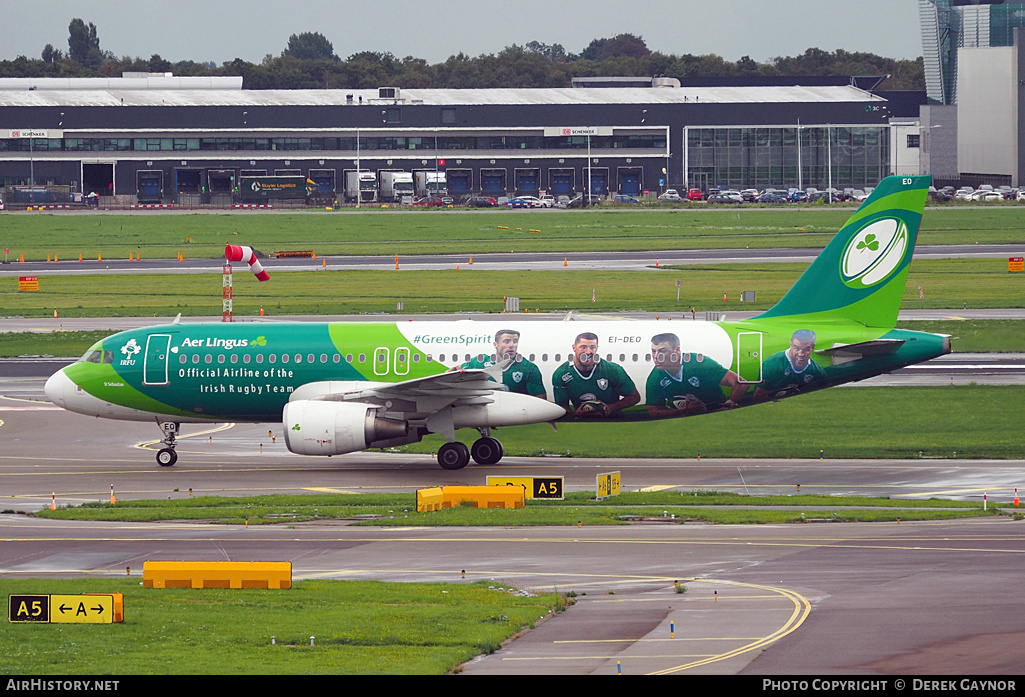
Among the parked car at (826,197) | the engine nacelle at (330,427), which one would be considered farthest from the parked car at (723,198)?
the engine nacelle at (330,427)

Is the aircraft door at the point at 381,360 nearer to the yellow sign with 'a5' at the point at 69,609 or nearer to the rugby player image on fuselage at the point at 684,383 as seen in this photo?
the rugby player image on fuselage at the point at 684,383

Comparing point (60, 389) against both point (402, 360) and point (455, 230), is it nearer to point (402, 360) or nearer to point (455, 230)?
point (402, 360)

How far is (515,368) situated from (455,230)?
324 feet

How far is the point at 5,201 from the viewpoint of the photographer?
18712 cm

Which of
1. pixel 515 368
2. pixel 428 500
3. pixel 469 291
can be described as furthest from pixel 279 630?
pixel 469 291

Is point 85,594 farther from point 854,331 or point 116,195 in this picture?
point 116,195

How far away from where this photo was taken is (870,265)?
1594 inches

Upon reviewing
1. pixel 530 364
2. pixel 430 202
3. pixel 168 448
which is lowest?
pixel 168 448

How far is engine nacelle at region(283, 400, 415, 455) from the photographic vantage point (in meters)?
39.2

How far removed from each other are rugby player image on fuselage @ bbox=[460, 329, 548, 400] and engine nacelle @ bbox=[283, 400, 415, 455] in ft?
11.9

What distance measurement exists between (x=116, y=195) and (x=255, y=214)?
3854 centimetres

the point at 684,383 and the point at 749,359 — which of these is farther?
the point at 684,383

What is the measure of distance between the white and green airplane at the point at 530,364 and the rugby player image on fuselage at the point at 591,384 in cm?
4

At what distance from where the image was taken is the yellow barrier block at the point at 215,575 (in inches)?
1007
